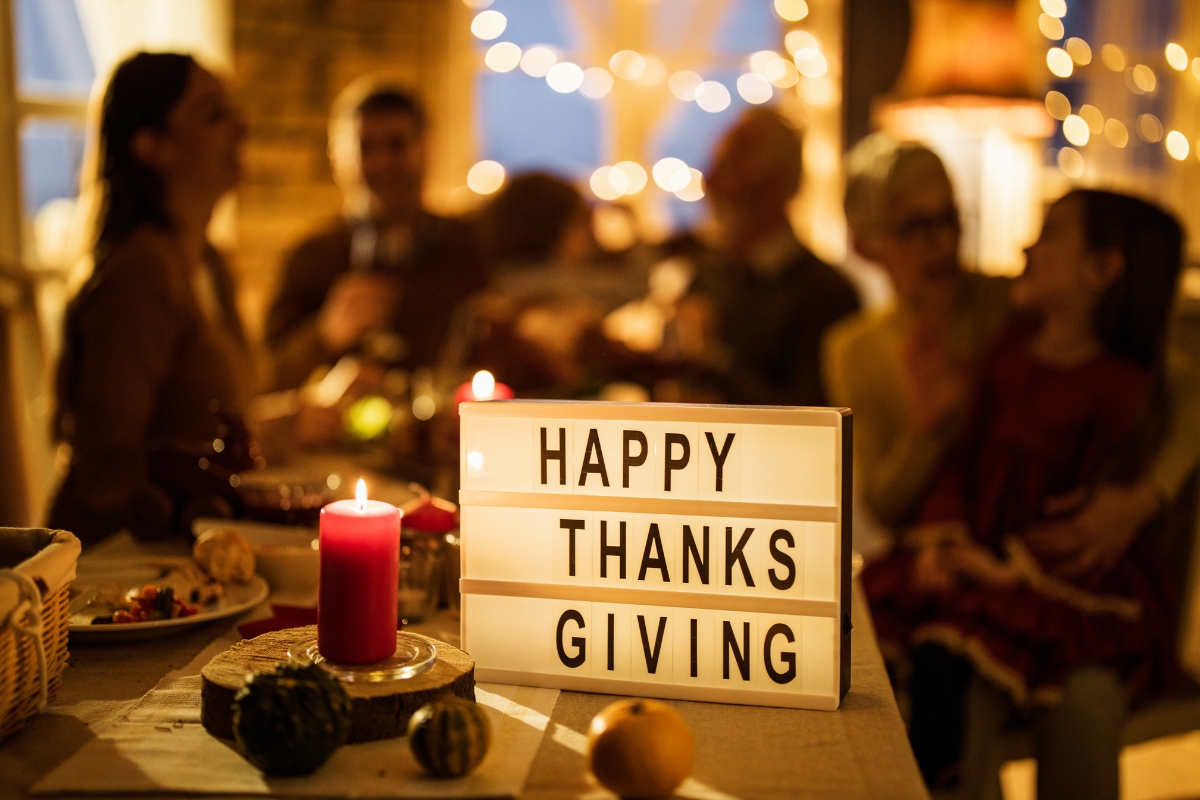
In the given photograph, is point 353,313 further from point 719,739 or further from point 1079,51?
point 1079,51

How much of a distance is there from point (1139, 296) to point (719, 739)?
4.46 feet

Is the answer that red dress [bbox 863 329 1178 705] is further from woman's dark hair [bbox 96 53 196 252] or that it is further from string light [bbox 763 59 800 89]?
string light [bbox 763 59 800 89]

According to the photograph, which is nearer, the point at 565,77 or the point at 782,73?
the point at 782,73

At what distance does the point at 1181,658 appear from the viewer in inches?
78.4

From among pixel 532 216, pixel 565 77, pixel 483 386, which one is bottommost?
pixel 483 386

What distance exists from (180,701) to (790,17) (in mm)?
4829

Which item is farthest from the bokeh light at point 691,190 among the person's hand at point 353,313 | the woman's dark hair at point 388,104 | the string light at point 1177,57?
the person's hand at point 353,313

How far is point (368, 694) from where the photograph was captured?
871mm

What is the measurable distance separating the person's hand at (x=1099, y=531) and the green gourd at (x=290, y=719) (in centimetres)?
140

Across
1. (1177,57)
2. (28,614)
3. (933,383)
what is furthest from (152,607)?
(1177,57)

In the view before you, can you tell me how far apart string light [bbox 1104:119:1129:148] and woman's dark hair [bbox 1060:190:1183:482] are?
3.31 meters

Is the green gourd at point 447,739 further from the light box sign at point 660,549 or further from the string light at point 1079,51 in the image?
the string light at point 1079,51

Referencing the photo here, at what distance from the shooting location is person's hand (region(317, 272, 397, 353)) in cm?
289

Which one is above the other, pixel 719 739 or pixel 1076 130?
pixel 1076 130
